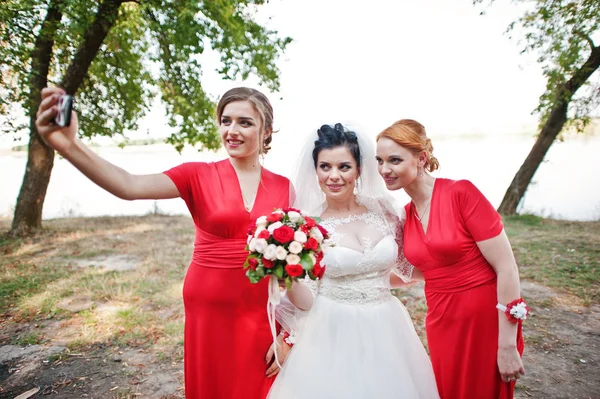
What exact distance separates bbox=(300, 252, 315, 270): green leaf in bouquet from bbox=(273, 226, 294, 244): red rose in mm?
123

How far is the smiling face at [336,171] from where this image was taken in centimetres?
Result: 283

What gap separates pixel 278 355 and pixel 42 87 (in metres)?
10.4

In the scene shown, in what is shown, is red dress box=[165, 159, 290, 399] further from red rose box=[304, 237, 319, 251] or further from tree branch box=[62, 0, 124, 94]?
tree branch box=[62, 0, 124, 94]

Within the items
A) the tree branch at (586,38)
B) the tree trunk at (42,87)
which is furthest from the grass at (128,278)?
the tree branch at (586,38)

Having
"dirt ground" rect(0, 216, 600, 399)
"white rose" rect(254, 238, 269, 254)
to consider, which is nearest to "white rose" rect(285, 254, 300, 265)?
"white rose" rect(254, 238, 269, 254)

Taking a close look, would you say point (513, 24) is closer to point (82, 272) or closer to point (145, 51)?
point (145, 51)

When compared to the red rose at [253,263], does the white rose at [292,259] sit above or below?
above

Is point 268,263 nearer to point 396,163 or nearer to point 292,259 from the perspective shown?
point 292,259

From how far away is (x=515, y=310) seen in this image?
2389 millimetres

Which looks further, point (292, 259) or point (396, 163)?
point (396, 163)

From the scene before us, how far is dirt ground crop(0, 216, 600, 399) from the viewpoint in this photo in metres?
4.10

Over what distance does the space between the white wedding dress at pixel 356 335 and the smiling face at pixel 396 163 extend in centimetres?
39

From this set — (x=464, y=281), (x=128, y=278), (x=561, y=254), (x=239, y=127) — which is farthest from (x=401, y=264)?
(x=561, y=254)

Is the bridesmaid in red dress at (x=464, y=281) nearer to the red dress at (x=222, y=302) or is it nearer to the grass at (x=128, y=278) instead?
the red dress at (x=222, y=302)
